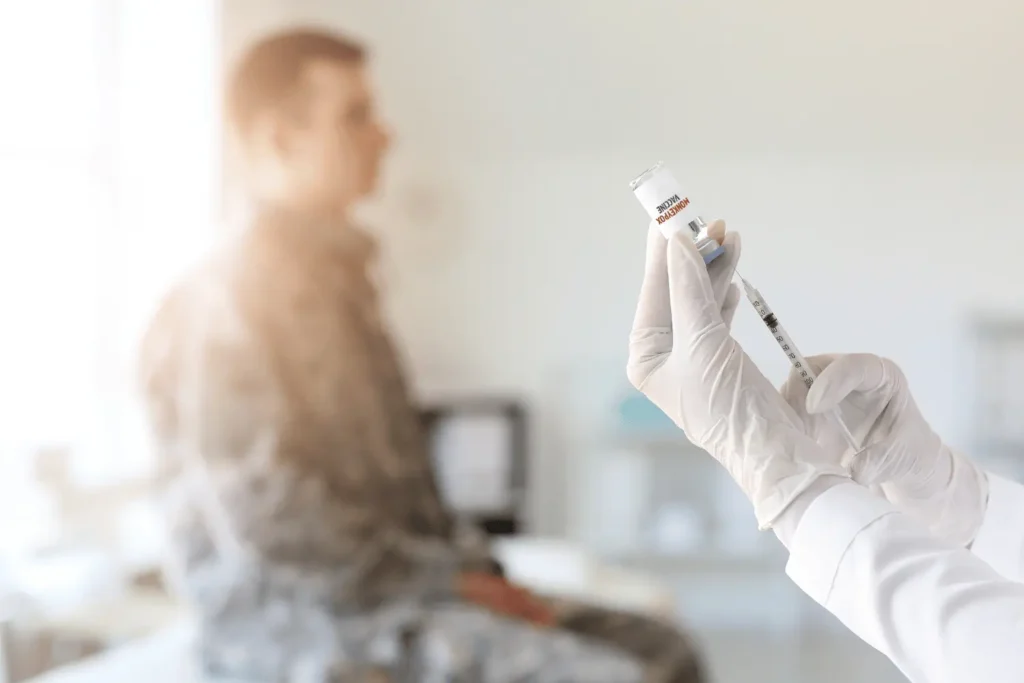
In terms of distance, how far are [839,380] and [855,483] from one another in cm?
7

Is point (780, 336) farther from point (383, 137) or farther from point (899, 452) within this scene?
point (383, 137)

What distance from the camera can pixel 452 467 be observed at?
2.28 metres

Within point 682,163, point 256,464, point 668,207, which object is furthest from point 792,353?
point 682,163

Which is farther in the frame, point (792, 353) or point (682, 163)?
point (682, 163)

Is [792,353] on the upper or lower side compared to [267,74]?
lower

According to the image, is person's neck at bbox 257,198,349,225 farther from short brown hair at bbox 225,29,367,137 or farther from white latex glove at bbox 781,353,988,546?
white latex glove at bbox 781,353,988,546

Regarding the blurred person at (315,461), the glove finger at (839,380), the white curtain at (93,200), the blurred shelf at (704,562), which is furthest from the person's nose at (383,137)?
the blurred shelf at (704,562)

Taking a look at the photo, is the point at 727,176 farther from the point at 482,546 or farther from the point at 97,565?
the point at 97,565

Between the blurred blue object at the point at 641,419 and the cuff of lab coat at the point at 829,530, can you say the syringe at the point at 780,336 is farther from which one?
the blurred blue object at the point at 641,419

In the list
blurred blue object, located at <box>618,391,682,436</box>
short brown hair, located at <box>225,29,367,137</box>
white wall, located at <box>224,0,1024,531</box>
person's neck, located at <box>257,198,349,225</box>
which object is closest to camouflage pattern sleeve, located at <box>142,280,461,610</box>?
person's neck, located at <box>257,198,349,225</box>

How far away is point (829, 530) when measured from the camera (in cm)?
48

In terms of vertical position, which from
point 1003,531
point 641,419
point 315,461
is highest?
point 1003,531

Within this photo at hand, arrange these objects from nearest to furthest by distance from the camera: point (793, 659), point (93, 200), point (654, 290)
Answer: point (654, 290)
point (93, 200)
point (793, 659)

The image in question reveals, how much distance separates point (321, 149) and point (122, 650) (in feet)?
2.21
